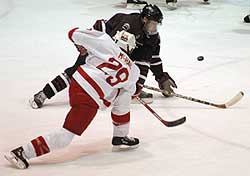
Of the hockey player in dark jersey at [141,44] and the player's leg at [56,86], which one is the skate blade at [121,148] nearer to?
the hockey player in dark jersey at [141,44]

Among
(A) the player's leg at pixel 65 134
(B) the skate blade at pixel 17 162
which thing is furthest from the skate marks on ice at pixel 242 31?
(B) the skate blade at pixel 17 162

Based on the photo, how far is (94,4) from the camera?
21.6 feet

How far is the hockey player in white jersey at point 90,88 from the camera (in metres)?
2.16

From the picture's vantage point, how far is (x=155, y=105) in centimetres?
310

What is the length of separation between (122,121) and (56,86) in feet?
2.70

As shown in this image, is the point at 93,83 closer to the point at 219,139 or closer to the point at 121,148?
the point at 121,148

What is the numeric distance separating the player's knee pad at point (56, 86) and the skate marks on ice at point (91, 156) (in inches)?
25.4

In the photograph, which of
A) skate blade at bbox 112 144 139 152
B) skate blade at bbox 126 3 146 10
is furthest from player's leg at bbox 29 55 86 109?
skate blade at bbox 126 3 146 10

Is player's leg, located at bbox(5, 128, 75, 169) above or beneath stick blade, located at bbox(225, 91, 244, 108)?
above

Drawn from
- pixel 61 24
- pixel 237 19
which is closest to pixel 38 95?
pixel 61 24

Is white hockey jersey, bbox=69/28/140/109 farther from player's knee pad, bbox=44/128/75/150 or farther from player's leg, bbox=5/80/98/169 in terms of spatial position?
player's knee pad, bbox=44/128/75/150

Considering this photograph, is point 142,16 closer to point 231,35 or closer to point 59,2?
point 231,35

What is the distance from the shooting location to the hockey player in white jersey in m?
2.16

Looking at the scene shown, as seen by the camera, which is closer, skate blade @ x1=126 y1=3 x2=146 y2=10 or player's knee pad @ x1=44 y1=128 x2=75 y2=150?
player's knee pad @ x1=44 y1=128 x2=75 y2=150
